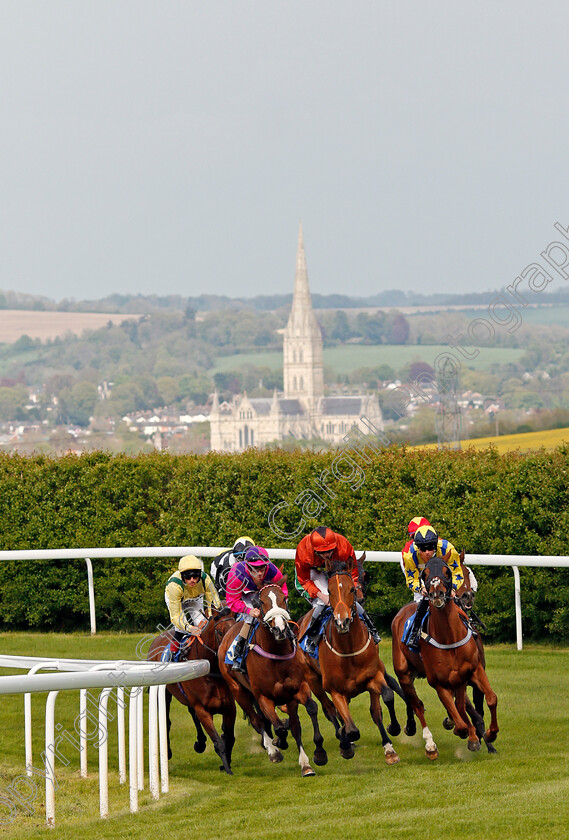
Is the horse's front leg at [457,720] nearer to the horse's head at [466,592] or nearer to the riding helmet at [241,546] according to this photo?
the horse's head at [466,592]

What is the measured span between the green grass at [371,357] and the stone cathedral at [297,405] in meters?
2.83

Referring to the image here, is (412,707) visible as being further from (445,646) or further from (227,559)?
(227,559)

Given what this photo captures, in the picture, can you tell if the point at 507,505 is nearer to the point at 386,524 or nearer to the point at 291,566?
the point at 386,524

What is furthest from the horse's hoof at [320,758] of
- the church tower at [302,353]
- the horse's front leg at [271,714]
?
the church tower at [302,353]

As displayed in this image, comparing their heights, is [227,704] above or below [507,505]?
below

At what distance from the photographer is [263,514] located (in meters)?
11.0

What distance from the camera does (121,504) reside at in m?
11.6

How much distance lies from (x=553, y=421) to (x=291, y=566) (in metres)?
20.3

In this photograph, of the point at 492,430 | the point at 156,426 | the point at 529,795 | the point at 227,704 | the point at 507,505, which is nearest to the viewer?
the point at 529,795

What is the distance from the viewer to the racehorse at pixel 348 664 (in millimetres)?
5957

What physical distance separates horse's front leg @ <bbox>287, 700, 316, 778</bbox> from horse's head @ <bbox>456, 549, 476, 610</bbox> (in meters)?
1.13

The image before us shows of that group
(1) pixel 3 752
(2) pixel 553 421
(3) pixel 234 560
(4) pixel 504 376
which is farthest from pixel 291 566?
(4) pixel 504 376

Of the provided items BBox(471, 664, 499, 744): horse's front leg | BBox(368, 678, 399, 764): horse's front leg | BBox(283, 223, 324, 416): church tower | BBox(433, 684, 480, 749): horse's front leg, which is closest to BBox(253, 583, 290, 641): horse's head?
BBox(368, 678, 399, 764): horse's front leg

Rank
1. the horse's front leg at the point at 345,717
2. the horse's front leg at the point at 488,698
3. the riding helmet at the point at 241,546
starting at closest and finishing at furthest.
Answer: the horse's front leg at the point at 345,717 < the horse's front leg at the point at 488,698 < the riding helmet at the point at 241,546
